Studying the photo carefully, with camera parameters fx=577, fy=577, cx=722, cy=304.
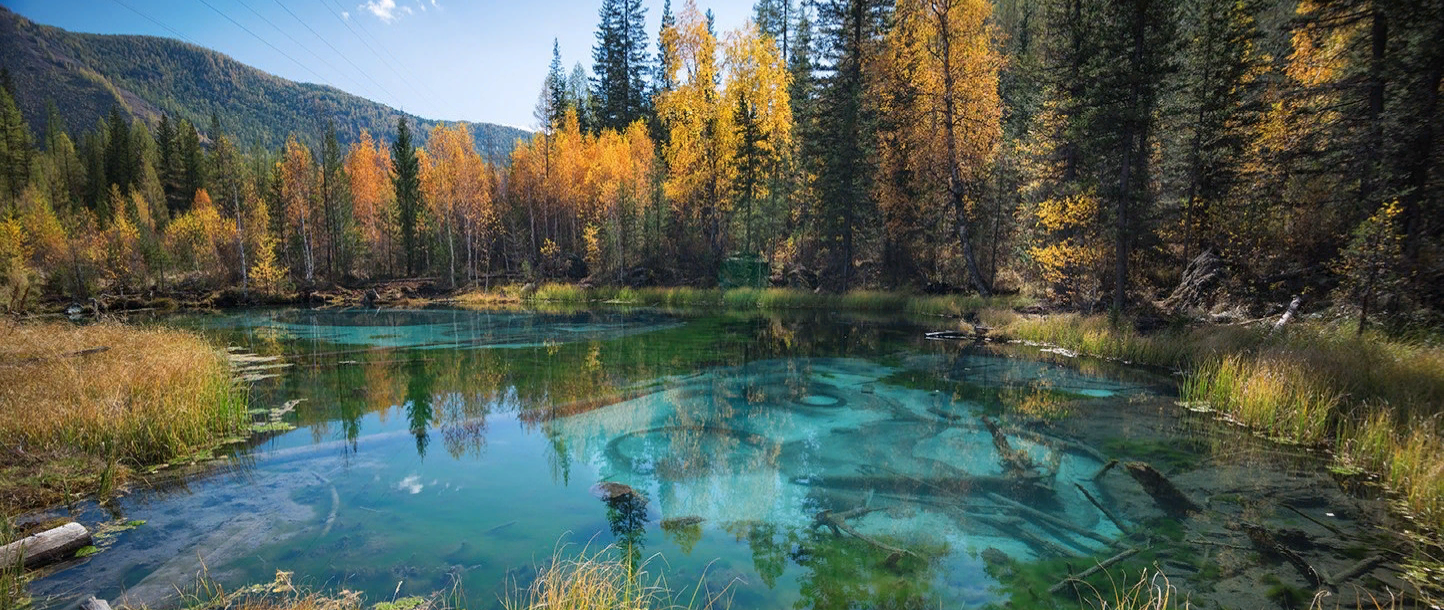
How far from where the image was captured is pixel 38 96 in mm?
137500

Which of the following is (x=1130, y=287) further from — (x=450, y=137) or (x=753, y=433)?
(x=450, y=137)

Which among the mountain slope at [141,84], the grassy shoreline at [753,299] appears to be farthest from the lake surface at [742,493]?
the mountain slope at [141,84]

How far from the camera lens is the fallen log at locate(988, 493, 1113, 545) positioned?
579cm

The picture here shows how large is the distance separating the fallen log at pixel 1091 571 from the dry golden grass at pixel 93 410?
9.35m

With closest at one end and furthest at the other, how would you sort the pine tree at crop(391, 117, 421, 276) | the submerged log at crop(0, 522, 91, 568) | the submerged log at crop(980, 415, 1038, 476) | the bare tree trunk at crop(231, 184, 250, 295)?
the submerged log at crop(0, 522, 91, 568) → the submerged log at crop(980, 415, 1038, 476) → the bare tree trunk at crop(231, 184, 250, 295) → the pine tree at crop(391, 117, 421, 276)

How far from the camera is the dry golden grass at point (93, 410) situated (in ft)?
20.8

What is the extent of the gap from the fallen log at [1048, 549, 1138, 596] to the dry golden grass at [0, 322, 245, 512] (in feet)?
30.7

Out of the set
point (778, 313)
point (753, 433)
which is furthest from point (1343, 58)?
point (778, 313)

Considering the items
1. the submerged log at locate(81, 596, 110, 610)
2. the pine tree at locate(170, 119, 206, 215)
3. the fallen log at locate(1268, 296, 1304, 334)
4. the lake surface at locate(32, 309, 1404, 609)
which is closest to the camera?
the submerged log at locate(81, 596, 110, 610)

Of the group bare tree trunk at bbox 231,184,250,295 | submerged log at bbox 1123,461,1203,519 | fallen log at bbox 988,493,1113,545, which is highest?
bare tree trunk at bbox 231,184,250,295

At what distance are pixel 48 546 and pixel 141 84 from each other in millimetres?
247227

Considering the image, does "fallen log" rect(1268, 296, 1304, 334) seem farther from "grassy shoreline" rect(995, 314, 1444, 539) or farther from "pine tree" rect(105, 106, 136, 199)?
"pine tree" rect(105, 106, 136, 199)

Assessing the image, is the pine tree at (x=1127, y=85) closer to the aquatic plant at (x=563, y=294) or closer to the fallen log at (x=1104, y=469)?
the fallen log at (x=1104, y=469)

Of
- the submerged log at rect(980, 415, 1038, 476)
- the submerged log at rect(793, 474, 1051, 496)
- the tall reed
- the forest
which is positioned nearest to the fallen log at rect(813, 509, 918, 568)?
the submerged log at rect(793, 474, 1051, 496)
